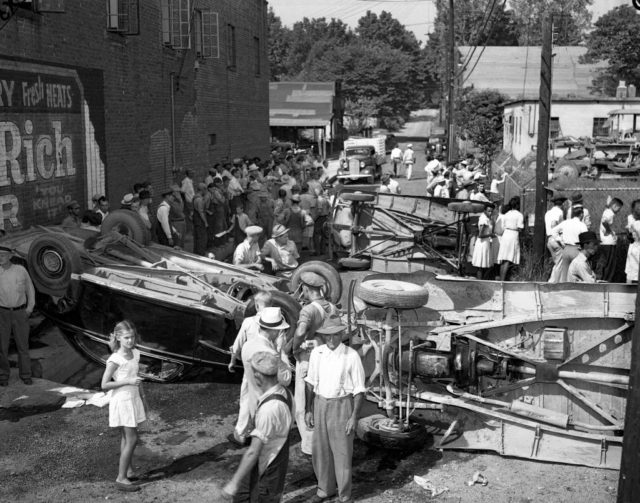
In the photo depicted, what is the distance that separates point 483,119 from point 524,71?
30.9 metres

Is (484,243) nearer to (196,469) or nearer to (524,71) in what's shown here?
(196,469)

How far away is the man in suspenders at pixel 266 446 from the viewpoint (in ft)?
17.6

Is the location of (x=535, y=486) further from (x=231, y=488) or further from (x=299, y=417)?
(x=231, y=488)

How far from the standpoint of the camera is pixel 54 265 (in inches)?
375

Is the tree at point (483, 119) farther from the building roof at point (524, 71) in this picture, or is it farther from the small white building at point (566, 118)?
the building roof at point (524, 71)

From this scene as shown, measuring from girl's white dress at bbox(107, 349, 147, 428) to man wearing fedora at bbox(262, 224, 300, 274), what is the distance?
4.61 metres

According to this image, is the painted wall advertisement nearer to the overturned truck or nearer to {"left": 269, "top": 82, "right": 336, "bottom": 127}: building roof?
the overturned truck

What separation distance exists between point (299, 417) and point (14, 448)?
2774mm

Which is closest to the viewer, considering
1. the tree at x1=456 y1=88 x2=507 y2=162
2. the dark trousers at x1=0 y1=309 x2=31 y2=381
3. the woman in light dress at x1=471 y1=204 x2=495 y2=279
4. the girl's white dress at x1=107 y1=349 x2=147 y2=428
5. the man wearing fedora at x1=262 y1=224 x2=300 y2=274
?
the girl's white dress at x1=107 y1=349 x2=147 y2=428

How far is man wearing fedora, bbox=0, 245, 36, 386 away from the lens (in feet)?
29.9

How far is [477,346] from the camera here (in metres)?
7.73

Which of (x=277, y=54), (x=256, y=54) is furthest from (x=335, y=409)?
(x=277, y=54)

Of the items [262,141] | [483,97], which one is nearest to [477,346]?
[262,141]

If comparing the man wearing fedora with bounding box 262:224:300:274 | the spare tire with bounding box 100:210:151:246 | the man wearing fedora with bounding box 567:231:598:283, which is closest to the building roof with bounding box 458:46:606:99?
the man wearing fedora with bounding box 262:224:300:274
